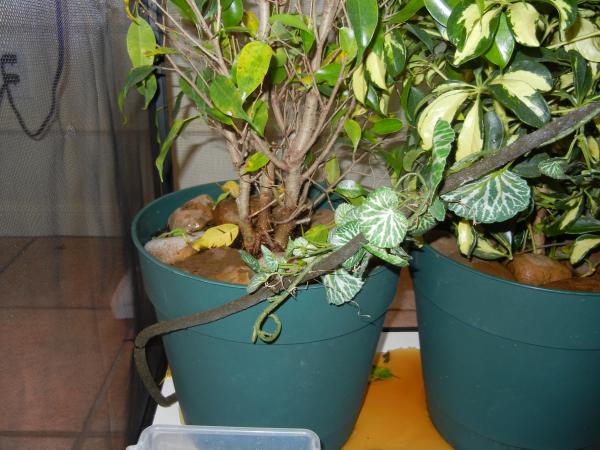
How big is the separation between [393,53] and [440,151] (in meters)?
0.25

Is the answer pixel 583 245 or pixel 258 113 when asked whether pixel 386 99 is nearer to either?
pixel 258 113

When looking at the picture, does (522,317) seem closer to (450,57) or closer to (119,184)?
(450,57)

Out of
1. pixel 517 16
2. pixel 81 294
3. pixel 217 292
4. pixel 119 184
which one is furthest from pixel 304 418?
pixel 517 16

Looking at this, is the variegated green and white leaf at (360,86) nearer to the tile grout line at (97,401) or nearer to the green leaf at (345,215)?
the green leaf at (345,215)

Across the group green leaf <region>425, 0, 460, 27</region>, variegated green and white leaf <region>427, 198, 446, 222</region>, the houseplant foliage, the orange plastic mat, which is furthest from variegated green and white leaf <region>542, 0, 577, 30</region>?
the orange plastic mat

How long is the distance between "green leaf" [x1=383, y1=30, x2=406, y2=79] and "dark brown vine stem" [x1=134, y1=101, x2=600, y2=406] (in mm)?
208

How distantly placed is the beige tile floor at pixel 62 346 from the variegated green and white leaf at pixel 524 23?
523 millimetres

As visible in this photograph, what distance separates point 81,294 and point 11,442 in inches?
7.6

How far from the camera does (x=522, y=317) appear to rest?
0.63 meters

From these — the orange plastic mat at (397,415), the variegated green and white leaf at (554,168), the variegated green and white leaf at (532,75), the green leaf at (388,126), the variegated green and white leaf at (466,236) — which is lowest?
the orange plastic mat at (397,415)

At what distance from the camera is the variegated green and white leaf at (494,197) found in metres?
0.48

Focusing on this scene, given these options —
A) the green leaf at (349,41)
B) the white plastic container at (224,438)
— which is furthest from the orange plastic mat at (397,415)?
the green leaf at (349,41)

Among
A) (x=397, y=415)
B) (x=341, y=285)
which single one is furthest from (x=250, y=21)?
(x=397, y=415)

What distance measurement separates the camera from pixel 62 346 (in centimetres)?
57
